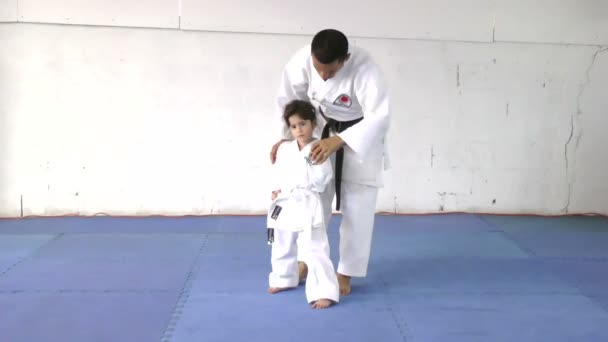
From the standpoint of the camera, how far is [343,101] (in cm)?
278

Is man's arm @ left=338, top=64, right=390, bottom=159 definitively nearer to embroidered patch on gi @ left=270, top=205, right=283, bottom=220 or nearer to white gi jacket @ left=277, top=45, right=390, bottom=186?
white gi jacket @ left=277, top=45, right=390, bottom=186

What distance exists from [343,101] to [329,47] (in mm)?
397

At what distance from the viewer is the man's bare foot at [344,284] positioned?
9.46 ft

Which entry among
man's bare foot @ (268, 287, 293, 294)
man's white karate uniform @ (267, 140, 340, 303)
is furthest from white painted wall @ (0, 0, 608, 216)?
man's white karate uniform @ (267, 140, 340, 303)

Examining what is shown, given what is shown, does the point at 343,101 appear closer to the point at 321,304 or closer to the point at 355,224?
the point at 355,224

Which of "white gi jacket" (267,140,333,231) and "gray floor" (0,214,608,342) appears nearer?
"gray floor" (0,214,608,342)

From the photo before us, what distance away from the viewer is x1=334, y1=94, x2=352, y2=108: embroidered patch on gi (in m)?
2.77

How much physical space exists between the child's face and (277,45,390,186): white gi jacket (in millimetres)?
180

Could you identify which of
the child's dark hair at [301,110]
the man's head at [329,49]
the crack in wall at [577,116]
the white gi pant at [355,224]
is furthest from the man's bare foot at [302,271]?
→ the crack in wall at [577,116]

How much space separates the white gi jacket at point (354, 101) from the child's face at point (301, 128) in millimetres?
180

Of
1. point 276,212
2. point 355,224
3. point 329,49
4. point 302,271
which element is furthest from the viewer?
point 302,271

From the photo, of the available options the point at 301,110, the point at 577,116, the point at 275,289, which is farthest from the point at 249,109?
the point at 577,116

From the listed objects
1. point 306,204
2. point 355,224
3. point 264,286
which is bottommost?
point 264,286

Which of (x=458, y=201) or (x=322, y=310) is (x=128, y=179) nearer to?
(x=322, y=310)
